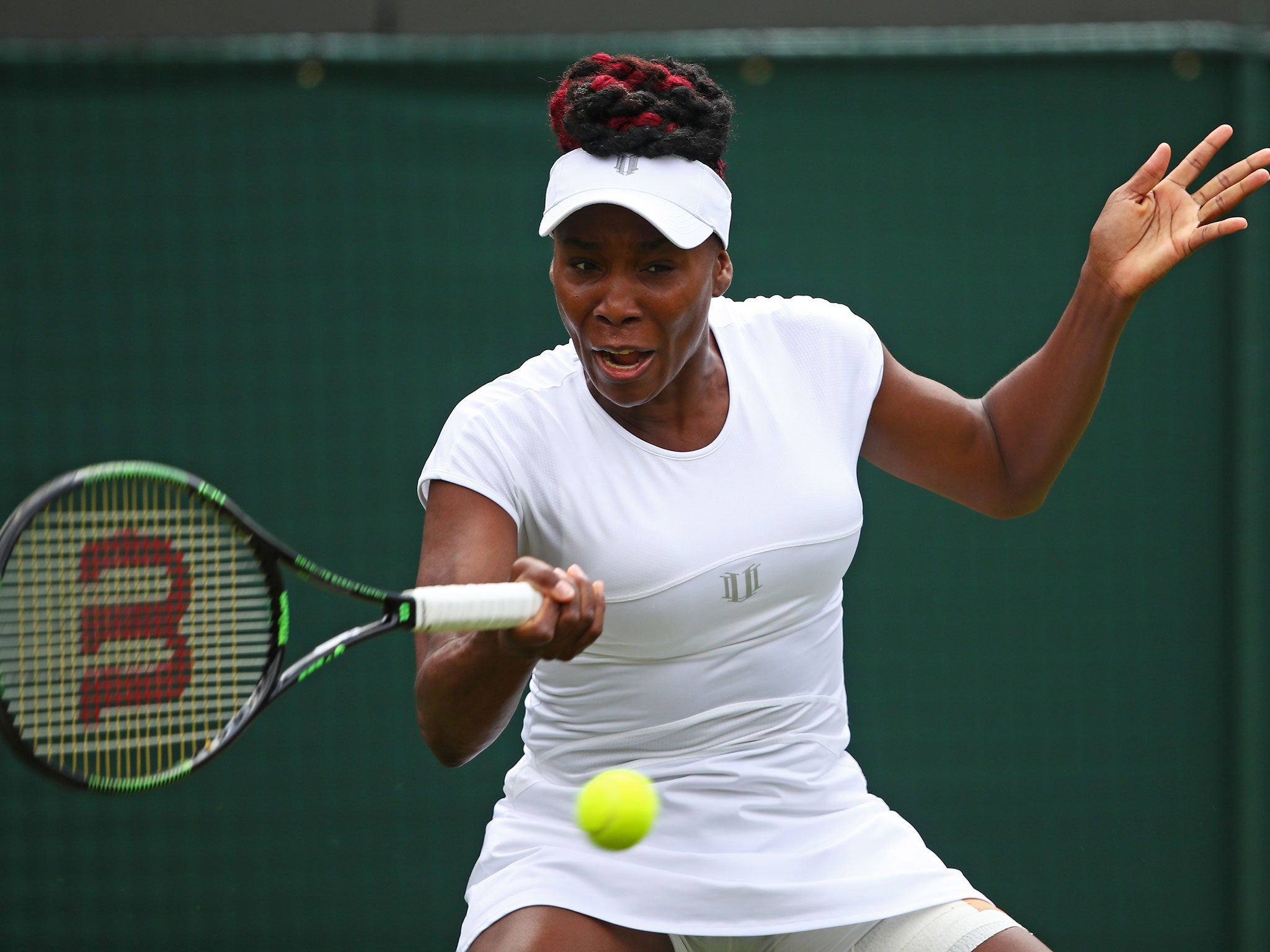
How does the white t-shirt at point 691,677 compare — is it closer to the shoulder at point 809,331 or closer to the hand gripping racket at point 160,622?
the shoulder at point 809,331

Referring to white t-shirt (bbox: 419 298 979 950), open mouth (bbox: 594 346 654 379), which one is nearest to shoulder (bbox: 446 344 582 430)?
white t-shirt (bbox: 419 298 979 950)

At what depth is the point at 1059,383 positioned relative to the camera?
7.15 feet

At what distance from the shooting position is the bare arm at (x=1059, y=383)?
2096 mm

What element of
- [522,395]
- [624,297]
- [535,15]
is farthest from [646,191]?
[535,15]

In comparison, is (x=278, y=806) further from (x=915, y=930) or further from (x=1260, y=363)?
(x=1260, y=363)

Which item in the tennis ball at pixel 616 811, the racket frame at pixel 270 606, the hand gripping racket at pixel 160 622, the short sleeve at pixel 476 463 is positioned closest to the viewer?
the racket frame at pixel 270 606

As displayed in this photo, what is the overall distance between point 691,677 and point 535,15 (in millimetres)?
2212

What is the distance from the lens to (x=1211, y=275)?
11.9ft

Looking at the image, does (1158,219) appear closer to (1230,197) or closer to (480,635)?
(1230,197)

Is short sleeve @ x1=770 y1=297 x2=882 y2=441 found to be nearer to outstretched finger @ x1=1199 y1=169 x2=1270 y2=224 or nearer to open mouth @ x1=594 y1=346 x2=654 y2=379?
open mouth @ x1=594 y1=346 x2=654 y2=379

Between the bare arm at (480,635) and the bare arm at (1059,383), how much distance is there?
2.35ft

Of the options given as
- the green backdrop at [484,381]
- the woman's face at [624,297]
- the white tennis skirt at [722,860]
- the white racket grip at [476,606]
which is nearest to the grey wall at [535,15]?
the green backdrop at [484,381]

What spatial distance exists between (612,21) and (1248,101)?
160 cm

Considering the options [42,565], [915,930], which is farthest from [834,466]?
[42,565]
